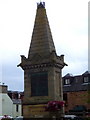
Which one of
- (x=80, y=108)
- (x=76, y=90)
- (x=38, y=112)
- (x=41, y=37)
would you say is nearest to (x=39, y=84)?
(x=38, y=112)

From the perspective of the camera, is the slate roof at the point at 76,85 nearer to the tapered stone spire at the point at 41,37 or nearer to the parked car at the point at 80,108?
the parked car at the point at 80,108

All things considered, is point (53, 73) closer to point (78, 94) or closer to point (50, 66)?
point (50, 66)

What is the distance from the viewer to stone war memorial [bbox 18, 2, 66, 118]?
35.7m

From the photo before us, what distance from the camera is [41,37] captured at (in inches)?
1492

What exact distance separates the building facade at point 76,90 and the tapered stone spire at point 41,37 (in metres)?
25.4

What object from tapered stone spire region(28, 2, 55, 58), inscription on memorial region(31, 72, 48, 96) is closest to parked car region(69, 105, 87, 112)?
tapered stone spire region(28, 2, 55, 58)

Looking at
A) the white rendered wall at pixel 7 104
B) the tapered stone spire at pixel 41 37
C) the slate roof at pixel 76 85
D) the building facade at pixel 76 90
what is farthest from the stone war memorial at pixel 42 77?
the white rendered wall at pixel 7 104

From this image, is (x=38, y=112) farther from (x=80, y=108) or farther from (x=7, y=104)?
(x=7, y=104)

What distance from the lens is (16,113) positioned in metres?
76.1

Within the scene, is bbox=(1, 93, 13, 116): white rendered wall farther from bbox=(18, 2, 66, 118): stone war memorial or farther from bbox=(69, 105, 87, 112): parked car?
bbox=(18, 2, 66, 118): stone war memorial

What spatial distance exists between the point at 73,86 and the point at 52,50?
29770mm

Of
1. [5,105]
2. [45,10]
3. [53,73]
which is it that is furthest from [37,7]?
[5,105]

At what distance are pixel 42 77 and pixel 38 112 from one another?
3499 mm

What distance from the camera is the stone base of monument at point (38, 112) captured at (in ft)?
117
